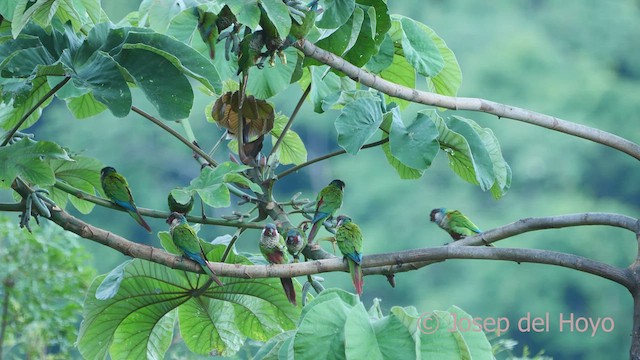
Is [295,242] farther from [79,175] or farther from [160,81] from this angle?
[79,175]

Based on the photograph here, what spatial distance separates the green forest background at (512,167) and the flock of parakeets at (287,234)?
675cm

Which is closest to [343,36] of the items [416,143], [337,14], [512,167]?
[337,14]

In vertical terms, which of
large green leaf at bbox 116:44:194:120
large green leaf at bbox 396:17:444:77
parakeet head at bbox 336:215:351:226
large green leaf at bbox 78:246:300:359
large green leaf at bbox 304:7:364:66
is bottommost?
large green leaf at bbox 78:246:300:359

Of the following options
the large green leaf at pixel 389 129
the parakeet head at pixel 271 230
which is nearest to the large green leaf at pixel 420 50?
the large green leaf at pixel 389 129

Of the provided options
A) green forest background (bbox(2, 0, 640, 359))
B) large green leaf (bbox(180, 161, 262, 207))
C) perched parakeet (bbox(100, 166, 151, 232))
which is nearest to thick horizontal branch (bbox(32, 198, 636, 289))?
large green leaf (bbox(180, 161, 262, 207))

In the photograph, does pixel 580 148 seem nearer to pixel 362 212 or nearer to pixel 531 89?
pixel 531 89

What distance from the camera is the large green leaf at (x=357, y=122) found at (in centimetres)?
156

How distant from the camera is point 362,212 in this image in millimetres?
10633

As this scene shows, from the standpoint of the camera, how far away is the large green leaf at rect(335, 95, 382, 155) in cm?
156

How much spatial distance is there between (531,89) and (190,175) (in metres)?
4.15

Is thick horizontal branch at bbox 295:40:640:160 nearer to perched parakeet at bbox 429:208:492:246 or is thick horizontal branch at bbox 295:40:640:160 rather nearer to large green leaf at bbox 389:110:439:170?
large green leaf at bbox 389:110:439:170

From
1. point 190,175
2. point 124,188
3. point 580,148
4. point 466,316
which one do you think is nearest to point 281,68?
point 124,188

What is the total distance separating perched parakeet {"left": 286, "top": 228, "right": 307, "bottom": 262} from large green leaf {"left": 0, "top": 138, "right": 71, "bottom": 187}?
16.7 inches

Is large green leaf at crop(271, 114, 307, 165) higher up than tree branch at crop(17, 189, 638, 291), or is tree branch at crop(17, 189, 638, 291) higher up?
large green leaf at crop(271, 114, 307, 165)
